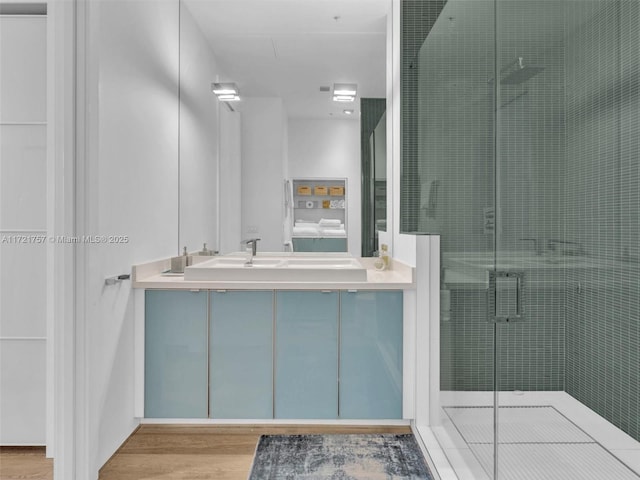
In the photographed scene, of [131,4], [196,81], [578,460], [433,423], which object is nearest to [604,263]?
[578,460]

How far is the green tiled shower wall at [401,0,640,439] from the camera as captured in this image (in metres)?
0.92

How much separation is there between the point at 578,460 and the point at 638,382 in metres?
0.34

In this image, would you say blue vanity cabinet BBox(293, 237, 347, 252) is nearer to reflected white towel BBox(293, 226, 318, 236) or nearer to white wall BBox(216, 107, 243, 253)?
reflected white towel BBox(293, 226, 318, 236)

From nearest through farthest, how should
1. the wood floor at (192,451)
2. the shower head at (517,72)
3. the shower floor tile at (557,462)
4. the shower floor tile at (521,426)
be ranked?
1. the shower floor tile at (557,462)
2. the shower floor tile at (521,426)
3. the shower head at (517,72)
4. the wood floor at (192,451)

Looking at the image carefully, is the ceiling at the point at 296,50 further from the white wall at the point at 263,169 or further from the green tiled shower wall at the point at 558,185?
the green tiled shower wall at the point at 558,185

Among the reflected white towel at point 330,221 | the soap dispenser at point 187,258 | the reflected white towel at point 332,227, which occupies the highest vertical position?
the reflected white towel at point 330,221

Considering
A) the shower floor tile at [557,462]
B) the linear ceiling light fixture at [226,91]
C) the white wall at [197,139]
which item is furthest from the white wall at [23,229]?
the shower floor tile at [557,462]

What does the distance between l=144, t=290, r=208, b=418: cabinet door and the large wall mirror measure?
0.62 m

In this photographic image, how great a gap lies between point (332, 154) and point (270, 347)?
1302 mm

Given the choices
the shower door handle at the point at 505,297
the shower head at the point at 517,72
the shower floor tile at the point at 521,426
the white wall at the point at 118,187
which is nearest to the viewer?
the shower floor tile at the point at 521,426

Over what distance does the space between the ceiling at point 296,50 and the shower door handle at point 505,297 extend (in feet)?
5.53

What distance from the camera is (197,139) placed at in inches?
115

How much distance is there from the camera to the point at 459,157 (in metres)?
2.04

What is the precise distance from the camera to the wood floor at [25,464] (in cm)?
193
